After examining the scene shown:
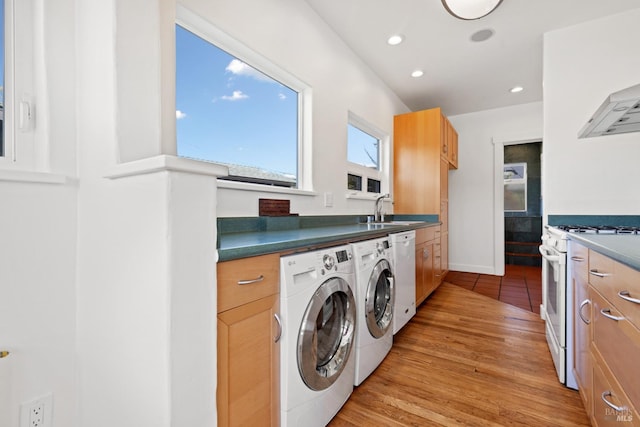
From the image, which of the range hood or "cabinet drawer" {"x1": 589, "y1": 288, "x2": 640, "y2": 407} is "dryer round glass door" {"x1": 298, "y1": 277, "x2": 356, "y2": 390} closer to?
"cabinet drawer" {"x1": 589, "y1": 288, "x2": 640, "y2": 407}

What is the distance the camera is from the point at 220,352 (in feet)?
2.95

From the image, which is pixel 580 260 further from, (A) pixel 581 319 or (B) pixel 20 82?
(B) pixel 20 82

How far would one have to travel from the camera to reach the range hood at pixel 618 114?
1.26 meters

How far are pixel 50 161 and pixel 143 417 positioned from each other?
917 millimetres

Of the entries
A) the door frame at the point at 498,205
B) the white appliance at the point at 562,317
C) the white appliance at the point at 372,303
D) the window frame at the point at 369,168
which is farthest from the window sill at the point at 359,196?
the door frame at the point at 498,205

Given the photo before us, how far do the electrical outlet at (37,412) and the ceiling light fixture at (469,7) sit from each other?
3055mm

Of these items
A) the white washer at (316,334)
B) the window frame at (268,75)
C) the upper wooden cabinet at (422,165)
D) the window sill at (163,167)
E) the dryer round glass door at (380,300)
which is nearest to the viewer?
the window sill at (163,167)

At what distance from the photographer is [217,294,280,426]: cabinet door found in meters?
0.91

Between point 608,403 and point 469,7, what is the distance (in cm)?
243

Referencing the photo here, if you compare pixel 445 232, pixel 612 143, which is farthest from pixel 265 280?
pixel 445 232

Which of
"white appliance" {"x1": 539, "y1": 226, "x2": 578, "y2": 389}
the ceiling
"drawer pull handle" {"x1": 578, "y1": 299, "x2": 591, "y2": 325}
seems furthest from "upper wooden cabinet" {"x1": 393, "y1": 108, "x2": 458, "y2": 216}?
"drawer pull handle" {"x1": 578, "y1": 299, "x2": 591, "y2": 325}

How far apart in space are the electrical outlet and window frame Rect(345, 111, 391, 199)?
7.85 feet

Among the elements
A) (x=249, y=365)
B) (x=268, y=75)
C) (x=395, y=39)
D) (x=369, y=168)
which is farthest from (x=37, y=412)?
(x=395, y=39)

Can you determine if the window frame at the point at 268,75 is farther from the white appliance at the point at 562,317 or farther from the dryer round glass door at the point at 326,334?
the white appliance at the point at 562,317
